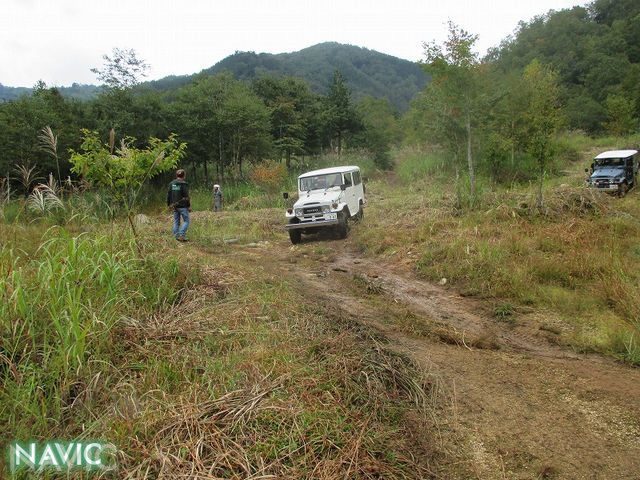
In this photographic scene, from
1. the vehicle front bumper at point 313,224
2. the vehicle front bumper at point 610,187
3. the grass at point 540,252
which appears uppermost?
the vehicle front bumper at point 313,224

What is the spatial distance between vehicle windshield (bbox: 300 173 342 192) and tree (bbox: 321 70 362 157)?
18371 mm

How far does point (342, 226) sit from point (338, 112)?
21.8m

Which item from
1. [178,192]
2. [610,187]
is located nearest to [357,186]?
[178,192]

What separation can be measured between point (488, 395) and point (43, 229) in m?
5.25

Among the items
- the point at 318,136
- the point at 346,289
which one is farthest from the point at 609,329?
the point at 318,136

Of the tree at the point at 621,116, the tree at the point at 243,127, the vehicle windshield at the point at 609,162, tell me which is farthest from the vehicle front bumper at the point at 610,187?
the tree at the point at 621,116

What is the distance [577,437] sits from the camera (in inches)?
106

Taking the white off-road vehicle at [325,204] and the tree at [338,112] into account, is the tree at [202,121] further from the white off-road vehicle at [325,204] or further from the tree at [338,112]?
the white off-road vehicle at [325,204]

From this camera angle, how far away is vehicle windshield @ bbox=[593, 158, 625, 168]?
14172 millimetres

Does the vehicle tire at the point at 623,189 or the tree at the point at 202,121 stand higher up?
the tree at the point at 202,121

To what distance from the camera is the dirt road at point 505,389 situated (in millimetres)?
2506

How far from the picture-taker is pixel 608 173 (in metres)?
13.7

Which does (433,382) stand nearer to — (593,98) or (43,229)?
(43,229)

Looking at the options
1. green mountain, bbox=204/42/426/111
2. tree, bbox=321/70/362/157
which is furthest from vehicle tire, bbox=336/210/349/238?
green mountain, bbox=204/42/426/111
